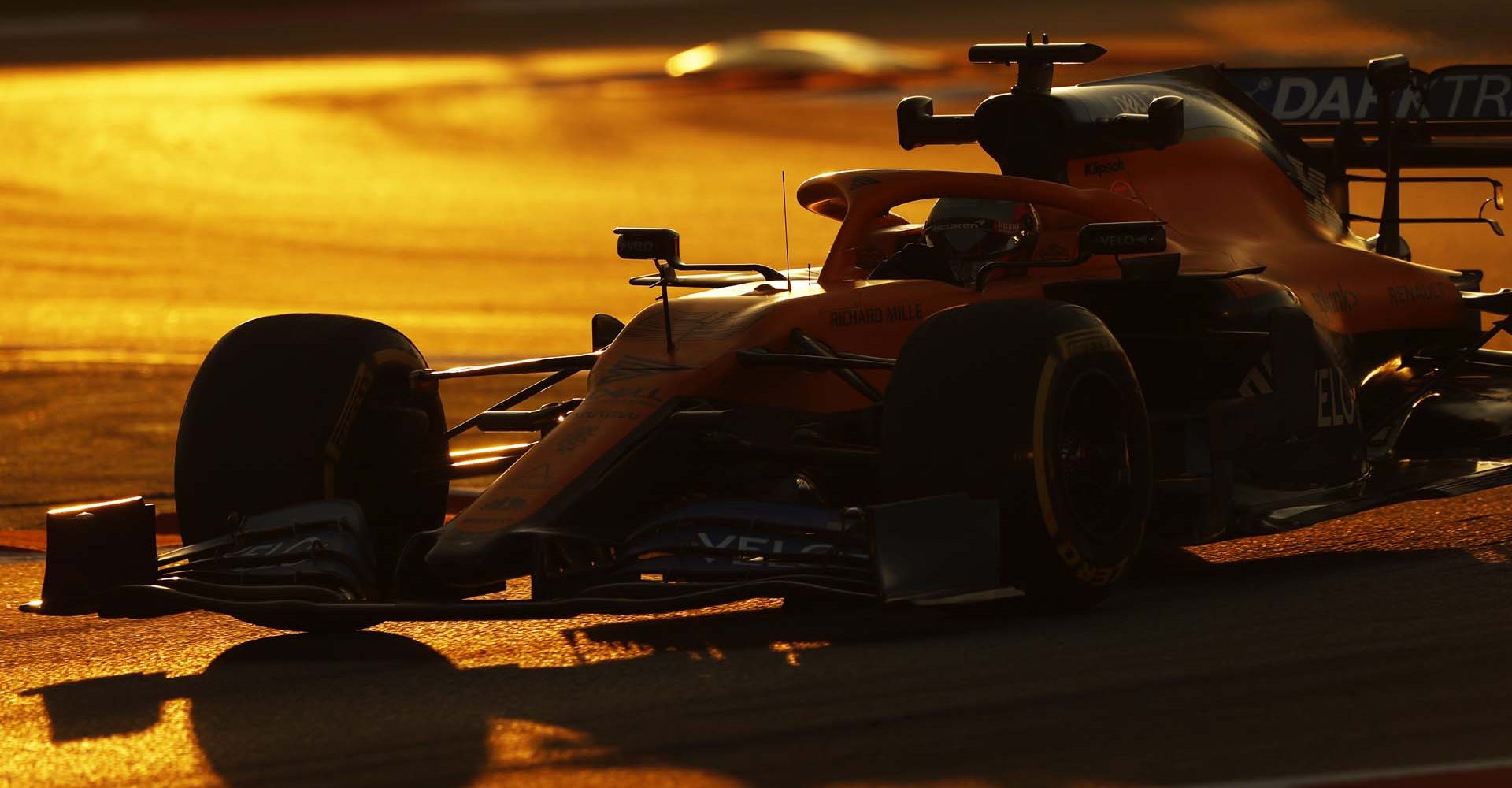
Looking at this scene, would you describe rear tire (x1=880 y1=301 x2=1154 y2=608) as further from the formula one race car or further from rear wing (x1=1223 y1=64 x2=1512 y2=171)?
rear wing (x1=1223 y1=64 x2=1512 y2=171)

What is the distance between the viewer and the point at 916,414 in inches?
272

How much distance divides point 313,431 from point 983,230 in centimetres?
246

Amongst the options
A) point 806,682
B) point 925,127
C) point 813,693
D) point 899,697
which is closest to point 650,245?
point 806,682

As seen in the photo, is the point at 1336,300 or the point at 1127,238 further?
the point at 1336,300

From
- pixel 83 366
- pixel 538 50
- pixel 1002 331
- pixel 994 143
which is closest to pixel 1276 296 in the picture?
pixel 994 143

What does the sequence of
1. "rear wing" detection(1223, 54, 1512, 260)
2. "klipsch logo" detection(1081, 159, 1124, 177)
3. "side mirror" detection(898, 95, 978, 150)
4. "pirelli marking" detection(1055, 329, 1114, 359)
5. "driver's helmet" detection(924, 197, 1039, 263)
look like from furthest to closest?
1. "rear wing" detection(1223, 54, 1512, 260)
2. "side mirror" detection(898, 95, 978, 150)
3. "klipsch logo" detection(1081, 159, 1124, 177)
4. "driver's helmet" detection(924, 197, 1039, 263)
5. "pirelli marking" detection(1055, 329, 1114, 359)

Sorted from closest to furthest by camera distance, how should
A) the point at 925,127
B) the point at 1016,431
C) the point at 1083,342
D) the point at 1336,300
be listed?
the point at 1016,431, the point at 1083,342, the point at 1336,300, the point at 925,127

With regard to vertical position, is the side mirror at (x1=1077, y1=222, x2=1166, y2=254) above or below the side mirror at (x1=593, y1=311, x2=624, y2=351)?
above

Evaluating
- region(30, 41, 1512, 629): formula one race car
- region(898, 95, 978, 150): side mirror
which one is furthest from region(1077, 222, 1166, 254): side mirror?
region(898, 95, 978, 150): side mirror

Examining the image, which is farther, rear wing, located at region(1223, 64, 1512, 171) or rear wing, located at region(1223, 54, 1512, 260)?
rear wing, located at region(1223, 64, 1512, 171)

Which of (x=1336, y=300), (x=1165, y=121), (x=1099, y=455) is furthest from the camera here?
(x=1336, y=300)

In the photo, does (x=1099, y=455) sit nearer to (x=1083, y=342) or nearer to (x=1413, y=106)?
(x=1083, y=342)

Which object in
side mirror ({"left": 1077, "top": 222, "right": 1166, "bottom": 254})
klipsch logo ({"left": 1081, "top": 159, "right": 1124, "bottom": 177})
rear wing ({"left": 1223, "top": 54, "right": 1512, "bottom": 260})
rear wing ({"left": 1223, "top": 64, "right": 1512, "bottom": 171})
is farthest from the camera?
rear wing ({"left": 1223, "top": 64, "right": 1512, "bottom": 171})

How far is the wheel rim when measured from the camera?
727 centimetres
